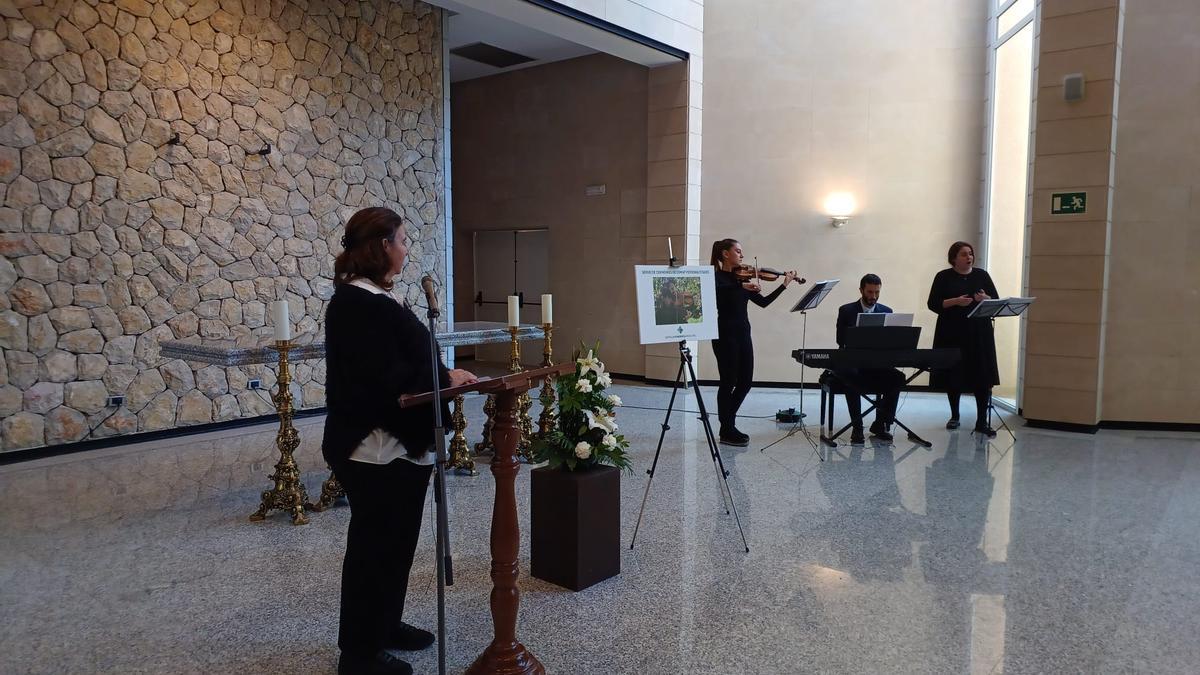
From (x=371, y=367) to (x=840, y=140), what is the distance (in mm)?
7753

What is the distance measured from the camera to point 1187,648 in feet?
9.52

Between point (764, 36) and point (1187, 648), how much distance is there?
25.6 feet

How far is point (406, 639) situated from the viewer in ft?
9.34

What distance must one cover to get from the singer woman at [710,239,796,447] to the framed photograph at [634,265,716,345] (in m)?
1.81

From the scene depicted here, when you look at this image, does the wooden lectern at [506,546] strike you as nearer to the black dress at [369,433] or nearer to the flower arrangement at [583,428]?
the black dress at [369,433]

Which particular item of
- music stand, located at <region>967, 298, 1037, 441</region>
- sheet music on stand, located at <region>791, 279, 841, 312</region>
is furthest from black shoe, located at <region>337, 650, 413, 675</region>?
music stand, located at <region>967, 298, 1037, 441</region>

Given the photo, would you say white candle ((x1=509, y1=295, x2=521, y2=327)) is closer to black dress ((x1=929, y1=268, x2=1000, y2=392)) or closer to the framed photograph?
the framed photograph

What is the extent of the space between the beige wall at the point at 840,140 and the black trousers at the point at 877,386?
8.94 feet

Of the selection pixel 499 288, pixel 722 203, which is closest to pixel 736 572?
pixel 722 203

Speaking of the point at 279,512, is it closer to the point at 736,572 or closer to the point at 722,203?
the point at 736,572

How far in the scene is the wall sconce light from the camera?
8984mm

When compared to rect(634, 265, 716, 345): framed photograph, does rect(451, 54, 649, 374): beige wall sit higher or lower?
higher

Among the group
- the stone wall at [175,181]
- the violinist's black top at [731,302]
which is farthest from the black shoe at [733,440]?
the stone wall at [175,181]

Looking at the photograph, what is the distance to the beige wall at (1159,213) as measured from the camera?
6770 mm
